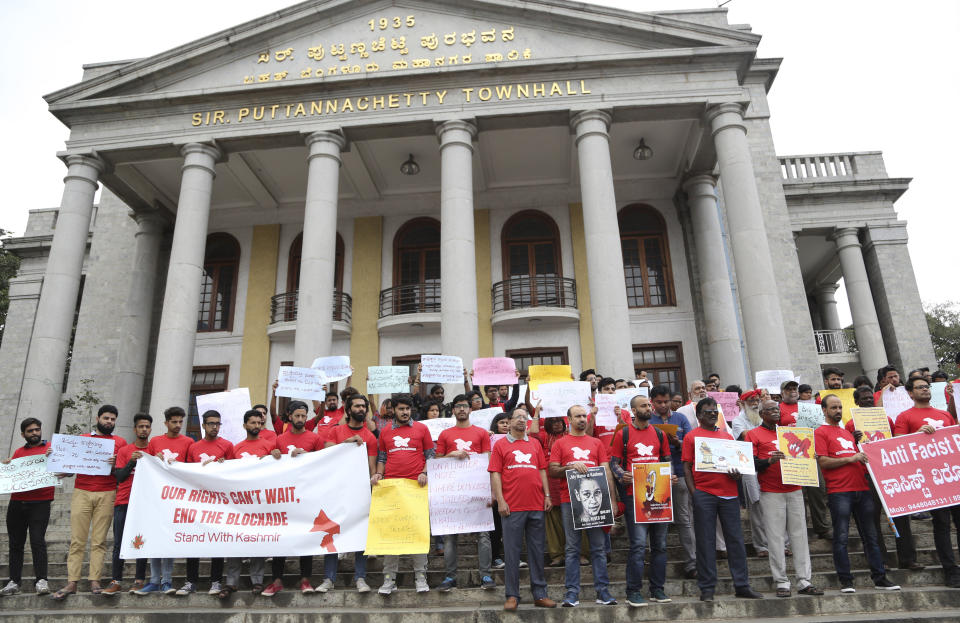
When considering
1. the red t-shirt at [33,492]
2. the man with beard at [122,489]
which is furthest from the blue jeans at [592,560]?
the red t-shirt at [33,492]

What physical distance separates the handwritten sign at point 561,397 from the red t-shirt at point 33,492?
5.86 metres

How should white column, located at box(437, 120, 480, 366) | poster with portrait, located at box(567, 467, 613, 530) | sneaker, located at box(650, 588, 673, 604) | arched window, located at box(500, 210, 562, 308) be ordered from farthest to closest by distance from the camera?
arched window, located at box(500, 210, 562, 308) → white column, located at box(437, 120, 480, 366) → poster with portrait, located at box(567, 467, 613, 530) → sneaker, located at box(650, 588, 673, 604)

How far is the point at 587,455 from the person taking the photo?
20.7 ft

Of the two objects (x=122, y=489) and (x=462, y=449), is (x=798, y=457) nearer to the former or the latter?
(x=462, y=449)

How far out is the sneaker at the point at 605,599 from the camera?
5.81 metres

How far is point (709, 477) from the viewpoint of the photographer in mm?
6121

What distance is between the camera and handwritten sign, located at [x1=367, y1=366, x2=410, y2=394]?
367 inches

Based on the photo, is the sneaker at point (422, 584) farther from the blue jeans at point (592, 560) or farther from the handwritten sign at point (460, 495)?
the blue jeans at point (592, 560)

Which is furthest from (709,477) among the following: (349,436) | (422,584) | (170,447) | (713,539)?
(170,447)

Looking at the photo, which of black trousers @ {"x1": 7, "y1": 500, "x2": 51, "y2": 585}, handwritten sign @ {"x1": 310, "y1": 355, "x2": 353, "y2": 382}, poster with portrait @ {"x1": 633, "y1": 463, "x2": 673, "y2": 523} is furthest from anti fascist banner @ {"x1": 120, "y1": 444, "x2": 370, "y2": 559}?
handwritten sign @ {"x1": 310, "y1": 355, "x2": 353, "y2": 382}

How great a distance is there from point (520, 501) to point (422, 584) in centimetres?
138

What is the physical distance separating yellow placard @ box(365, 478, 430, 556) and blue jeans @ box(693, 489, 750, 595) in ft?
8.81

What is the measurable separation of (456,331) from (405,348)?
17.7 feet

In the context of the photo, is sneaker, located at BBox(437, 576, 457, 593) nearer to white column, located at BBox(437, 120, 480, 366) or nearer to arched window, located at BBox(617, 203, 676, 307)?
white column, located at BBox(437, 120, 480, 366)
